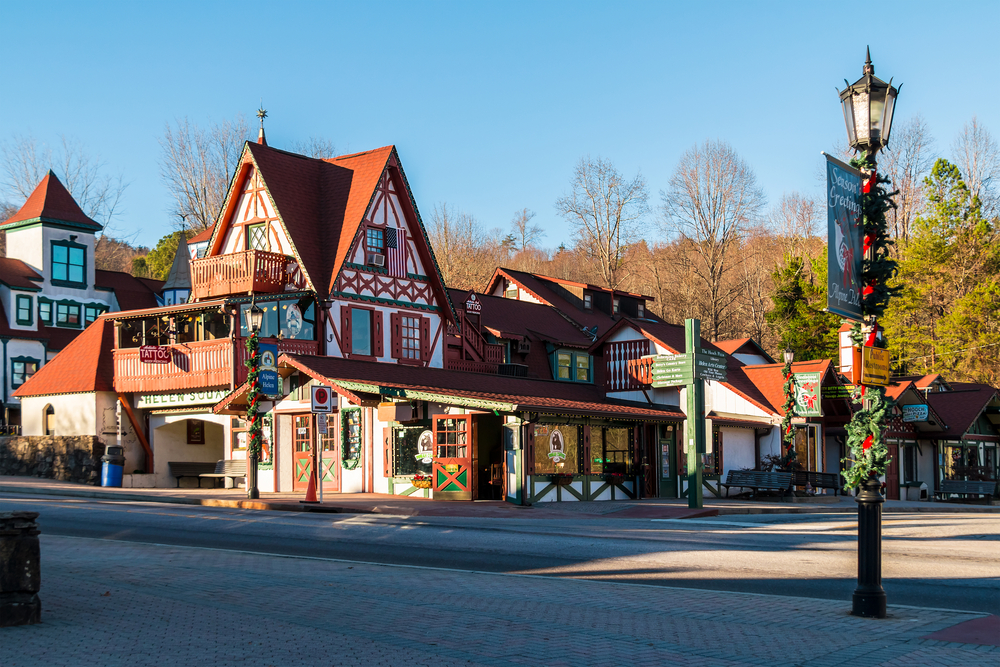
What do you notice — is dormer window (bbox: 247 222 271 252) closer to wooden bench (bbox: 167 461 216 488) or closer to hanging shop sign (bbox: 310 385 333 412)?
wooden bench (bbox: 167 461 216 488)

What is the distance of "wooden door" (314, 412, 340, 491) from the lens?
99.9 feet

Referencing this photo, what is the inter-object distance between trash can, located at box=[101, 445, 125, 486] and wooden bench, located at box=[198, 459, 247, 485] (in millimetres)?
2988

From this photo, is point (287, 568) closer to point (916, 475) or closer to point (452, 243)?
point (916, 475)

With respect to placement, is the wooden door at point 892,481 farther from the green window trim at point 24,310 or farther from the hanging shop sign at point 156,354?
the green window trim at point 24,310

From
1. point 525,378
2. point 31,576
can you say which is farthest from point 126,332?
point 31,576

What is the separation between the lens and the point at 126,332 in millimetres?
36344

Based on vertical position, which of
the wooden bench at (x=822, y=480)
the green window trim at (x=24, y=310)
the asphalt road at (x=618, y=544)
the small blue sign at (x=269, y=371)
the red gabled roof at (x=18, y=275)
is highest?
the red gabled roof at (x=18, y=275)

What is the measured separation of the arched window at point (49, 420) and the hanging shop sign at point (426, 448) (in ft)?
51.0

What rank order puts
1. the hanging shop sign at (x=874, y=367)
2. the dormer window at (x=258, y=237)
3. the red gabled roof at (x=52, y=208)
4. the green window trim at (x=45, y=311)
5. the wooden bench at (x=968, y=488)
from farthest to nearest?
1. the red gabled roof at (x=52, y=208)
2. the green window trim at (x=45, y=311)
3. the wooden bench at (x=968, y=488)
4. the dormer window at (x=258, y=237)
5. the hanging shop sign at (x=874, y=367)

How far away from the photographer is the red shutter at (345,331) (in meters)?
32.4

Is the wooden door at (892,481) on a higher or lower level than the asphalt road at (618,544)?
lower

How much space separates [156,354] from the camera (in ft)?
109

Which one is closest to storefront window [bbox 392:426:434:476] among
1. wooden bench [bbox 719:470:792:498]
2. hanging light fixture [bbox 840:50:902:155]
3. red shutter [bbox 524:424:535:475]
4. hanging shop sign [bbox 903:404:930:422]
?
red shutter [bbox 524:424:535:475]

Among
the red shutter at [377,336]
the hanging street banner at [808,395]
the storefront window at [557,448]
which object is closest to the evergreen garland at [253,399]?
the storefront window at [557,448]
